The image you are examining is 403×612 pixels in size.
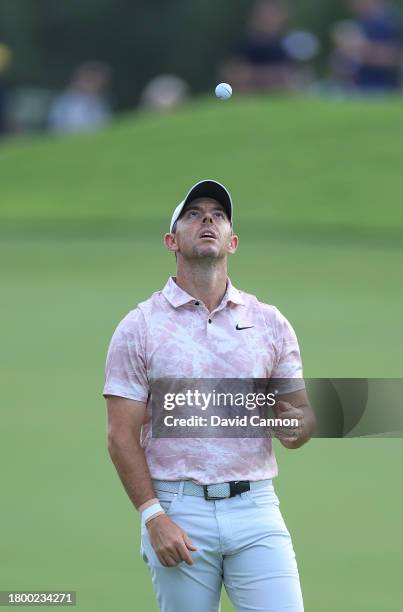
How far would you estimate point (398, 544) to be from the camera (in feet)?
28.8

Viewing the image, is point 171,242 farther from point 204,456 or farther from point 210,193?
point 204,456

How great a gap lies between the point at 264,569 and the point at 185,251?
3.53 ft

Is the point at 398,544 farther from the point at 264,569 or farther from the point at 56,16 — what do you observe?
the point at 56,16

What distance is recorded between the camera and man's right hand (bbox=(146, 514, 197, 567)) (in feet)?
17.3

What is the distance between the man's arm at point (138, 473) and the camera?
17.3 feet

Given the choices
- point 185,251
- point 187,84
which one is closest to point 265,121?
point 185,251

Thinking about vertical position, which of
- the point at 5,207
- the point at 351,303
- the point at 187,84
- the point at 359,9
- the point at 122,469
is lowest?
the point at 122,469

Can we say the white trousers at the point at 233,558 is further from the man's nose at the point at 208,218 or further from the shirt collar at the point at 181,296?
the man's nose at the point at 208,218

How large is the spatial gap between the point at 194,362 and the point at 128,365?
214 millimetres

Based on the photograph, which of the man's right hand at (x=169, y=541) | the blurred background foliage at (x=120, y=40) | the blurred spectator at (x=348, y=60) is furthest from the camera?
the blurred background foliage at (x=120, y=40)

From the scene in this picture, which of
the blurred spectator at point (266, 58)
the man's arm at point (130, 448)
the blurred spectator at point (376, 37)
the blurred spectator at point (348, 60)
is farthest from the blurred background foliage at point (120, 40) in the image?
the man's arm at point (130, 448)

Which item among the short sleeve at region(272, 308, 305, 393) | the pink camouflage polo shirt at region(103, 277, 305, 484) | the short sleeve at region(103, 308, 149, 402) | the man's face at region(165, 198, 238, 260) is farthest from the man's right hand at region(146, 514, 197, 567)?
the man's face at region(165, 198, 238, 260)

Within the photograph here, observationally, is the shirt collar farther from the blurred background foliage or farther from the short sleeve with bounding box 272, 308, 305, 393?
the blurred background foliage

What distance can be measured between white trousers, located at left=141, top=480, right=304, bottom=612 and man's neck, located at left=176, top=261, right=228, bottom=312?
2.11ft
